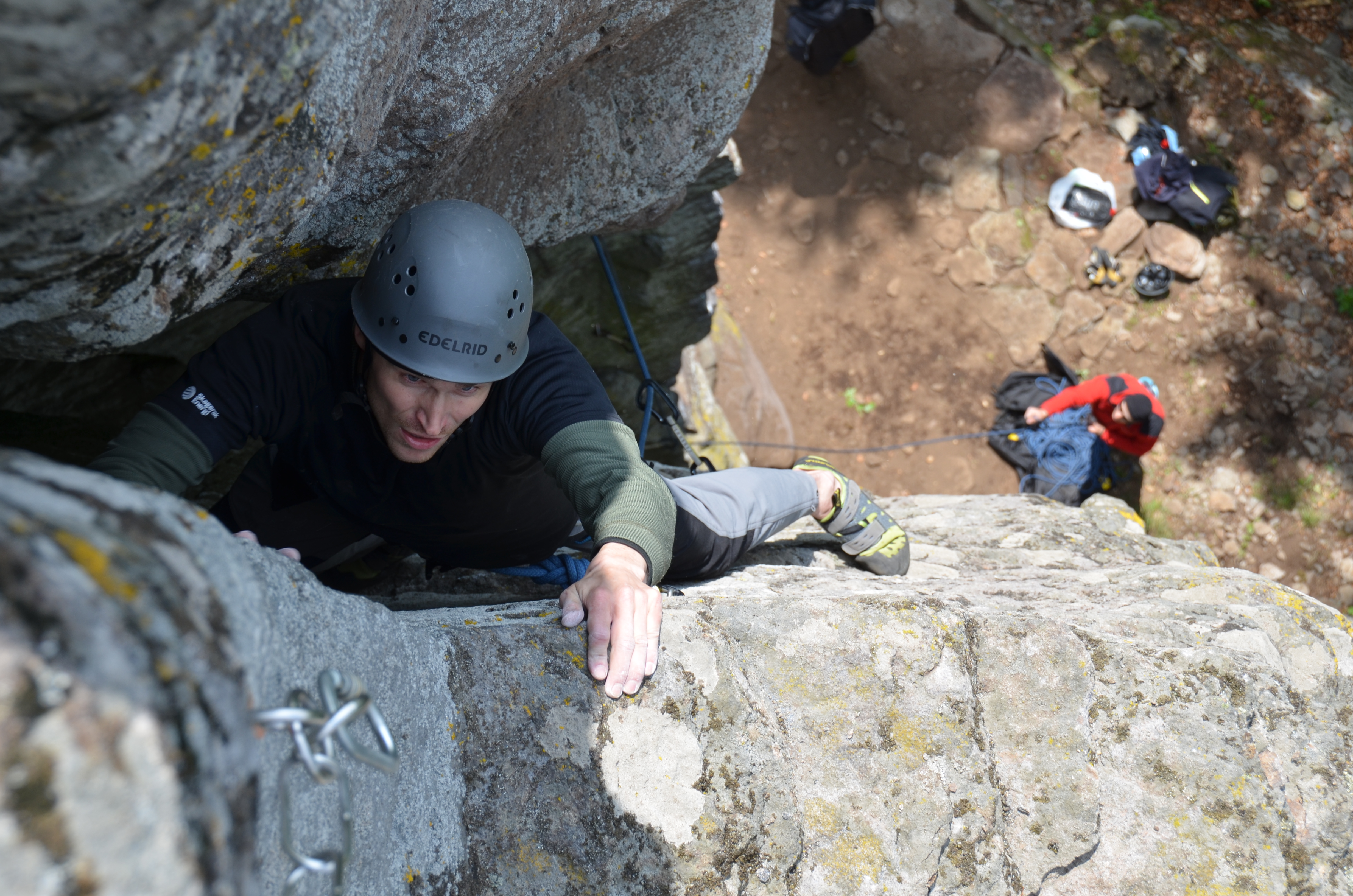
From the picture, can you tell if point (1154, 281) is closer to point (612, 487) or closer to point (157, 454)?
point (612, 487)

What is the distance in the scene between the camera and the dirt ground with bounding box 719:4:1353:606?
25.9 ft

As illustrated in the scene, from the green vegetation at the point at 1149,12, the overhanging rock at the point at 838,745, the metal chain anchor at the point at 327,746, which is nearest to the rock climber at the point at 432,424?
the overhanging rock at the point at 838,745

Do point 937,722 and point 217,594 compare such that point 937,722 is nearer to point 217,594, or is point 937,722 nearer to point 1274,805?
point 1274,805

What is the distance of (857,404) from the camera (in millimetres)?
8508

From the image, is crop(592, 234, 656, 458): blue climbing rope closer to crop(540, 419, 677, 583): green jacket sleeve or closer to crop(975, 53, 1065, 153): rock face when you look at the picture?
crop(540, 419, 677, 583): green jacket sleeve

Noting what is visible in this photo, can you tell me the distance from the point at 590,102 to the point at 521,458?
1.65m

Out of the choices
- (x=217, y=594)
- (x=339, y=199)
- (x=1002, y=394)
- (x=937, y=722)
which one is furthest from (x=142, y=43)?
(x=1002, y=394)

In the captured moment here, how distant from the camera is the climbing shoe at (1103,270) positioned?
28.0 ft

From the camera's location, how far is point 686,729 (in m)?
2.10

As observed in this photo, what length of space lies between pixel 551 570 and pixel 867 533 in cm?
140

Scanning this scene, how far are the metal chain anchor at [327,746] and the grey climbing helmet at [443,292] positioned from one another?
1303 millimetres

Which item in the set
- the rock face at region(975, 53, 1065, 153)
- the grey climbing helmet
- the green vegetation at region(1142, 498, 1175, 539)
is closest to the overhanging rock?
the grey climbing helmet

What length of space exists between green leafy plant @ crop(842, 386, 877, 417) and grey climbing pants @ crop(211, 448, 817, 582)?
5.07 metres

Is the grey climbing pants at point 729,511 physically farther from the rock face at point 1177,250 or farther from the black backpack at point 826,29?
the rock face at point 1177,250
